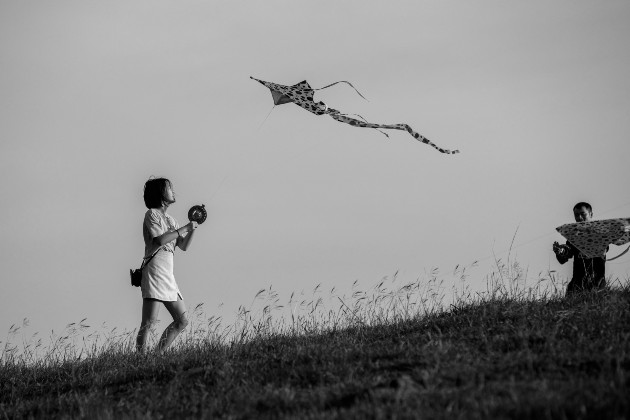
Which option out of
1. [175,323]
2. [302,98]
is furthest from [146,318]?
[302,98]

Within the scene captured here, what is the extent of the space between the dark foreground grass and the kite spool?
3.71 ft

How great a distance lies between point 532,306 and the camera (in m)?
6.90

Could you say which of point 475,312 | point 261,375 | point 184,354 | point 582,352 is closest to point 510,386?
point 582,352

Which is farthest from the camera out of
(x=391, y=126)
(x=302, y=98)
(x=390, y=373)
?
(x=302, y=98)

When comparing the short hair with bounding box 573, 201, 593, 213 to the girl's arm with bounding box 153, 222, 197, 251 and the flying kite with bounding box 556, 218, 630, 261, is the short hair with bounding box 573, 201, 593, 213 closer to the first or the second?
the flying kite with bounding box 556, 218, 630, 261

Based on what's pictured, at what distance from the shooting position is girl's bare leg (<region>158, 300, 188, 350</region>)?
6.83 metres

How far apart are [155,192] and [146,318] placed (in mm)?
1124

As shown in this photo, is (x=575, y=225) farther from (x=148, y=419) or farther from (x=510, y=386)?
(x=148, y=419)

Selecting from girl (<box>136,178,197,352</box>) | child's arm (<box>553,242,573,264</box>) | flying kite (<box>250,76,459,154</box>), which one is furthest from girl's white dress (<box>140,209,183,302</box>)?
child's arm (<box>553,242,573,264</box>)

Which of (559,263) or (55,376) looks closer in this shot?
(55,376)

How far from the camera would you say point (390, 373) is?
5305mm

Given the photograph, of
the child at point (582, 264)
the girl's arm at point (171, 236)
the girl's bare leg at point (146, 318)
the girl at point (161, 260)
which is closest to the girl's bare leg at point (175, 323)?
the girl at point (161, 260)

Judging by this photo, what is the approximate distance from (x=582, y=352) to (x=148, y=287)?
3.58 m

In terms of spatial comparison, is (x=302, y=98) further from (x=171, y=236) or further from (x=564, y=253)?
(x=564, y=253)
